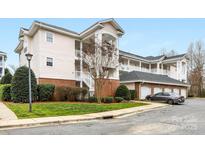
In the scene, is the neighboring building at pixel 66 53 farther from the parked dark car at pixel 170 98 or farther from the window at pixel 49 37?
the parked dark car at pixel 170 98

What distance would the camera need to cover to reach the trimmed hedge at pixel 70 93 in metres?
21.6

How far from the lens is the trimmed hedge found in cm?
2159

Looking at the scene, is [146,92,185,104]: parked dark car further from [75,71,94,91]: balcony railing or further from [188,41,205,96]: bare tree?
[188,41,205,96]: bare tree

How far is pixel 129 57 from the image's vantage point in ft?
116

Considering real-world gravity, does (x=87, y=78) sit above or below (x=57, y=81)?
above

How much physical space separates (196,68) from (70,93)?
129 feet

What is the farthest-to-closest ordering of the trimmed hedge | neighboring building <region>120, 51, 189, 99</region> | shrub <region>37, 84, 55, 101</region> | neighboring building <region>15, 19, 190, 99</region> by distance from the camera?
1. neighboring building <region>120, 51, 189, 99</region>
2. neighboring building <region>15, 19, 190, 99</region>
3. the trimmed hedge
4. shrub <region>37, 84, 55, 101</region>

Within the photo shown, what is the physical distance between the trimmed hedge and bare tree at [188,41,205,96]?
1321 inches

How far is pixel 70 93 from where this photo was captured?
2188 centimetres

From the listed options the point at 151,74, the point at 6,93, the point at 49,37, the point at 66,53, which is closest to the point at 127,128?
the point at 6,93

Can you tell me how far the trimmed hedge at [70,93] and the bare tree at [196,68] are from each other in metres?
33.6

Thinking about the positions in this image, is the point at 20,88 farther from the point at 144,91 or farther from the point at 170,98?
the point at 144,91

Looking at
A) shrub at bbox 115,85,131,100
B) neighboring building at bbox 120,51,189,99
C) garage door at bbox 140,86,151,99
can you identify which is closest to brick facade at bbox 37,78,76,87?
shrub at bbox 115,85,131,100
